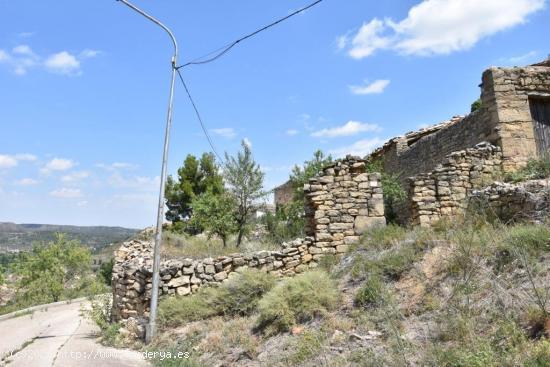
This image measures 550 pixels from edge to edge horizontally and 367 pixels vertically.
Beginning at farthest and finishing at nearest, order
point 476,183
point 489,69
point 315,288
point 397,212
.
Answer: point 397,212, point 489,69, point 476,183, point 315,288

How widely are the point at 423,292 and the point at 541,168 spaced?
5533 millimetres

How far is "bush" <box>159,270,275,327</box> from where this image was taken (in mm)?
7578

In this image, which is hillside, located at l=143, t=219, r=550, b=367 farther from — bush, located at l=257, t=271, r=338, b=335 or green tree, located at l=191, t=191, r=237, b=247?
green tree, located at l=191, t=191, r=237, b=247

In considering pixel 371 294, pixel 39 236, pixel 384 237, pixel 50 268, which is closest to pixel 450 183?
pixel 384 237

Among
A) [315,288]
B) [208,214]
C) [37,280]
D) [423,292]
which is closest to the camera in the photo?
[423,292]

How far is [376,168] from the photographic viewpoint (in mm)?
15688

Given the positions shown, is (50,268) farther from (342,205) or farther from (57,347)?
(342,205)

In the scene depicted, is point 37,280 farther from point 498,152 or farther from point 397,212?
point 498,152

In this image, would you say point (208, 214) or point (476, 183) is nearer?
point (476, 183)

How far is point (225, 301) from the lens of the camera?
763 centimetres

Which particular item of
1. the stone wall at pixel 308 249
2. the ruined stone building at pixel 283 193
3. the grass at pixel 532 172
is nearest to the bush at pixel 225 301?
the stone wall at pixel 308 249

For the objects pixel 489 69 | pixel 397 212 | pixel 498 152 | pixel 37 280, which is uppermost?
pixel 489 69

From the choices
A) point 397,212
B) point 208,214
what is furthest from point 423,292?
point 208,214

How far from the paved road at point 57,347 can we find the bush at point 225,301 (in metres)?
0.98
